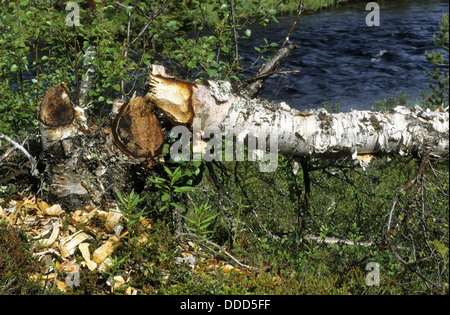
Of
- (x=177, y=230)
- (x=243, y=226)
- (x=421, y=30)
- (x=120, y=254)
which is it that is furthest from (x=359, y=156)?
(x=421, y=30)

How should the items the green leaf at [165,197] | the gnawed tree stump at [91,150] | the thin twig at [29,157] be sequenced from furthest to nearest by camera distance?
the thin twig at [29,157], the gnawed tree stump at [91,150], the green leaf at [165,197]

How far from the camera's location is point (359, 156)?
404 cm

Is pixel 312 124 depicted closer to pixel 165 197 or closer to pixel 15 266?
pixel 165 197

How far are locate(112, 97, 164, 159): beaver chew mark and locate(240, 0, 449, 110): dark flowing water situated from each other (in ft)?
23.0

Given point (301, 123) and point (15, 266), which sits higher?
point (301, 123)

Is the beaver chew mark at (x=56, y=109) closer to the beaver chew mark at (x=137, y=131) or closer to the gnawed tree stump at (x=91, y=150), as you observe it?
the gnawed tree stump at (x=91, y=150)

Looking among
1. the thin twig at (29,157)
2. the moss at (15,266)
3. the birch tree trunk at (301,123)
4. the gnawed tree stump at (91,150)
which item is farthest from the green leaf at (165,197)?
the thin twig at (29,157)

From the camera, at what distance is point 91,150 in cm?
395

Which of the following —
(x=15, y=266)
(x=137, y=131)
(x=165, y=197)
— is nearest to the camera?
(x=15, y=266)

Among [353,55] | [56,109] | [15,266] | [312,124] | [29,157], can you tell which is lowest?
[353,55]

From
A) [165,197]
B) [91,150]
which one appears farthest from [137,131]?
[165,197]

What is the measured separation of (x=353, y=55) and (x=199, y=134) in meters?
12.5

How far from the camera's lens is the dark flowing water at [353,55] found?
12.2m

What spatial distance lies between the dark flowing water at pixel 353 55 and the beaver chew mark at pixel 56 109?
704 cm
